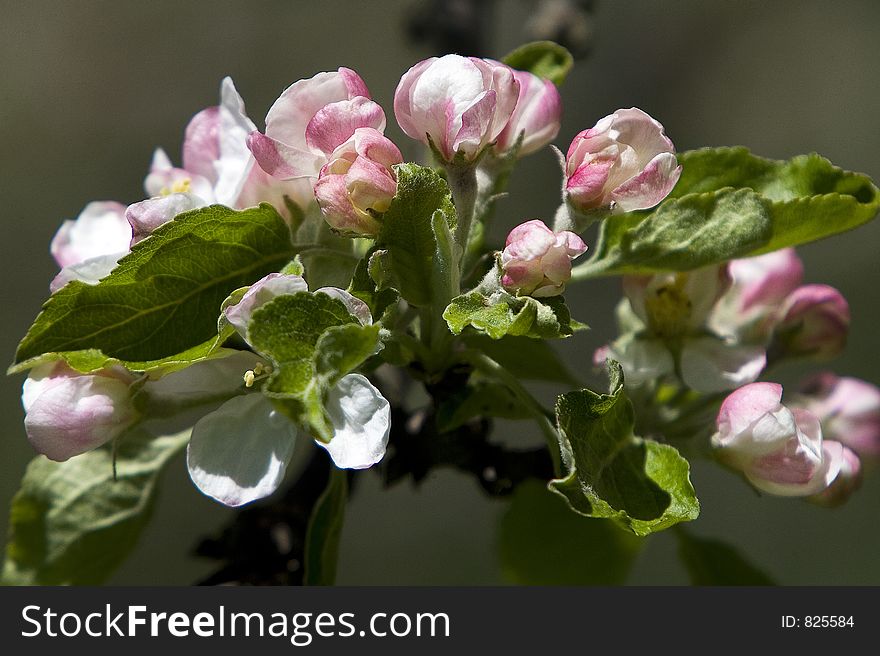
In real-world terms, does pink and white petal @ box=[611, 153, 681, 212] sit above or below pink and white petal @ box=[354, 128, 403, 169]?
below

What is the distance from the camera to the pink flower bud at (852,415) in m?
1.40

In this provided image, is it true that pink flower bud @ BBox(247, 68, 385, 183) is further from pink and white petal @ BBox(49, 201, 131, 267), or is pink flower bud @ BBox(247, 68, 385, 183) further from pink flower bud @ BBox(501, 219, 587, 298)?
pink and white petal @ BBox(49, 201, 131, 267)

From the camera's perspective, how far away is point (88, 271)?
3.40ft

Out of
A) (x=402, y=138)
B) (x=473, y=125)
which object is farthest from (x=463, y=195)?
(x=402, y=138)

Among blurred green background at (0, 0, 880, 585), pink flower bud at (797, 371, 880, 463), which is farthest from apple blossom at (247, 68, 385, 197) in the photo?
blurred green background at (0, 0, 880, 585)

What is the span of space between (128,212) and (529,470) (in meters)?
0.63

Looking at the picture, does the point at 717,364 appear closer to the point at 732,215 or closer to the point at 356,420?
the point at 732,215

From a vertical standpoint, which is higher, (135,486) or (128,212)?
(128,212)

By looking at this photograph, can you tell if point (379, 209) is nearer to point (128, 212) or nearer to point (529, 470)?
point (128, 212)

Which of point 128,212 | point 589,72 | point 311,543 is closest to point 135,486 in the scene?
point 311,543

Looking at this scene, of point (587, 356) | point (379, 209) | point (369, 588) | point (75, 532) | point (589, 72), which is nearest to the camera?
point (379, 209)

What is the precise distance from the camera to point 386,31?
14.7ft

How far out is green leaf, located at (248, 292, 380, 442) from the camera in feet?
2.62

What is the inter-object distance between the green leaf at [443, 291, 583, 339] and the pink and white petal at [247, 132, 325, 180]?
0.70 ft
